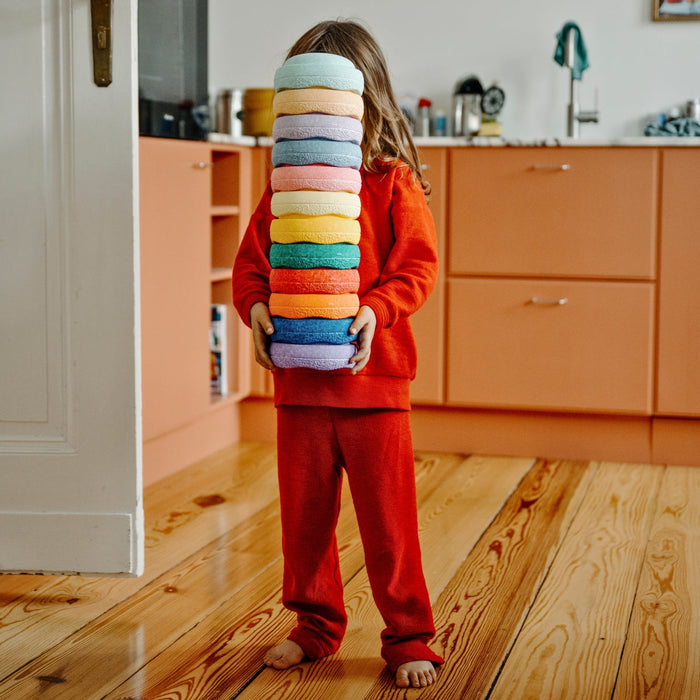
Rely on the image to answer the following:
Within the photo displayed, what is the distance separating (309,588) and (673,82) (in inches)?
92.8

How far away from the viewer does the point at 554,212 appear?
292 cm

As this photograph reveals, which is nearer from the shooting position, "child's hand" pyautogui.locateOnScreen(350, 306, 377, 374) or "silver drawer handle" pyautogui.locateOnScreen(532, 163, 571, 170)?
"child's hand" pyautogui.locateOnScreen(350, 306, 377, 374)

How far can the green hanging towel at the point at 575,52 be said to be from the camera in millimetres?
3236

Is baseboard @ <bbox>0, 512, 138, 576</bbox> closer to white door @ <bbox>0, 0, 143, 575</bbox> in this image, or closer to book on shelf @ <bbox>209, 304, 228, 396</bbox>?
white door @ <bbox>0, 0, 143, 575</bbox>

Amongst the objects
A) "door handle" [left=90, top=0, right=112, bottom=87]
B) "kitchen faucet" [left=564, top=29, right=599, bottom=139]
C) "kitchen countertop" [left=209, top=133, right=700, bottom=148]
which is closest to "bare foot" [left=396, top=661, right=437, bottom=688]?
"door handle" [left=90, top=0, right=112, bottom=87]

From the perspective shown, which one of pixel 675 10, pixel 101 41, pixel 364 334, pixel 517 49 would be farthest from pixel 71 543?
pixel 675 10

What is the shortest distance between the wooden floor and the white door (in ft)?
0.49

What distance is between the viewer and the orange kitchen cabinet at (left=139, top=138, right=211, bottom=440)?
252 cm

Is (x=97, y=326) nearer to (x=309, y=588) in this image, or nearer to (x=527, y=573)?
(x=309, y=588)

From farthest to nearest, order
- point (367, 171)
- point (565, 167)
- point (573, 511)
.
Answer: point (565, 167) < point (573, 511) < point (367, 171)

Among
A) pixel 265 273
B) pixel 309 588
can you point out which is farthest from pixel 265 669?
pixel 265 273

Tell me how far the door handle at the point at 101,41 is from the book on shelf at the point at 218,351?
51.0 inches

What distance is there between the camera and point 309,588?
5.24 ft

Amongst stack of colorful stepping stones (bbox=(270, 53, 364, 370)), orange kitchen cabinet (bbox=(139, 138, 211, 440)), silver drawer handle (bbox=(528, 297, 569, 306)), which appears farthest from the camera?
silver drawer handle (bbox=(528, 297, 569, 306))
